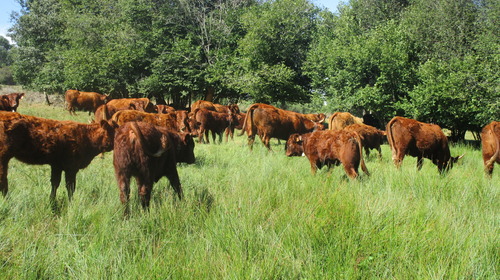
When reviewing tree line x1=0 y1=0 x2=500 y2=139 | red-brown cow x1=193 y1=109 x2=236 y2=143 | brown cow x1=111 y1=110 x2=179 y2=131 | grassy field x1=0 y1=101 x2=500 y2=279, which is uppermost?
tree line x1=0 y1=0 x2=500 y2=139

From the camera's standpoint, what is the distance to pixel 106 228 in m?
3.16

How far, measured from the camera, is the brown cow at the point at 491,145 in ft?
23.5

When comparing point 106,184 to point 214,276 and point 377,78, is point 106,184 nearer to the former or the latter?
point 214,276

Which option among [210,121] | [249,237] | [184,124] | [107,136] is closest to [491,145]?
[184,124]

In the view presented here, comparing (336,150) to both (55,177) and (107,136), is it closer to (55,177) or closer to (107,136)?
(107,136)

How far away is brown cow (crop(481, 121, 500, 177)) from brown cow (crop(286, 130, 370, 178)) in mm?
3237

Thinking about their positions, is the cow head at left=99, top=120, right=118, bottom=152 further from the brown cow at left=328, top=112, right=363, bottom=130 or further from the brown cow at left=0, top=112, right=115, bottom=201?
the brown cow at left=328, top=112, right=363, bottom=130

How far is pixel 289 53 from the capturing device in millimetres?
24484

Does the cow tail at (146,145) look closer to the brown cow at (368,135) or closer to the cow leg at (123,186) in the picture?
the cow leg at (123,186)

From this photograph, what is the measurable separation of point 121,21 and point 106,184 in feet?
89.6

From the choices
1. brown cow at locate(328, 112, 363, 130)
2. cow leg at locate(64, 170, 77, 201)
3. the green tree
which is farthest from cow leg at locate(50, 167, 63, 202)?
the green tree

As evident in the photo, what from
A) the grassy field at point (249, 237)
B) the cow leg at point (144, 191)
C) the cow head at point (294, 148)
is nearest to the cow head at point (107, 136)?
the grassy field at point (249, 237)

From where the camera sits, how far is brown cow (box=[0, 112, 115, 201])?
414 cm

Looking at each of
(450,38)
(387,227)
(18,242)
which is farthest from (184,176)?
(450,38)
